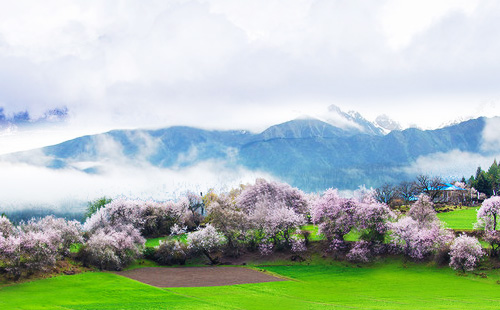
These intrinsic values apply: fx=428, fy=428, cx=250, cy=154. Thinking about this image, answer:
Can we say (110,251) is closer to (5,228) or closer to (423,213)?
(5,228)

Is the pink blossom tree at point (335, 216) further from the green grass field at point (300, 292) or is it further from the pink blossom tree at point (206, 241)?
the pink blossom tree at point (206, 241)

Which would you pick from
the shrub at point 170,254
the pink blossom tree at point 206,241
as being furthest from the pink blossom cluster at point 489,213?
the shrub at point 170,254

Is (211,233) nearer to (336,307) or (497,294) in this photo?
(336,307)

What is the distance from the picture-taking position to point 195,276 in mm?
72812

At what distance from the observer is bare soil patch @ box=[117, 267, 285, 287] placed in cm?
6781

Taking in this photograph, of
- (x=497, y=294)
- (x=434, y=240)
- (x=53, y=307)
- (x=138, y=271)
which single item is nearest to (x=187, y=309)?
(x=53, y=307)

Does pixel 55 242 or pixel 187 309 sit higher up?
pixel 55 242

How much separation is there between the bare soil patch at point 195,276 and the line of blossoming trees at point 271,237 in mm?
4764

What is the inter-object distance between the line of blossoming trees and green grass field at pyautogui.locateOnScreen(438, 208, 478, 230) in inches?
502

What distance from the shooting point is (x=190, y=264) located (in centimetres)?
8419

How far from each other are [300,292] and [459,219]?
58.4 m

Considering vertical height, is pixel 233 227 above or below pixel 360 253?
above

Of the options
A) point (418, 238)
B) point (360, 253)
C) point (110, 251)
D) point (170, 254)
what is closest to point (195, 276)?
point (170, 254)

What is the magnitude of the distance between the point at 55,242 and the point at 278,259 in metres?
39.8
